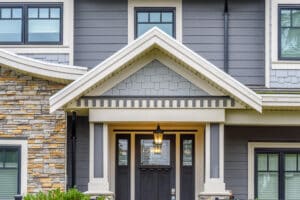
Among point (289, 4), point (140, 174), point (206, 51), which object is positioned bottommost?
point (140, 174)

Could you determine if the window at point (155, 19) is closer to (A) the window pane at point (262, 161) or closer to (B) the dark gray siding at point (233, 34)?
(B) the dark gray siding at point (233, 34)

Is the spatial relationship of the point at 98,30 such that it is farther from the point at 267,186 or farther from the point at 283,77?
the point at 267,186

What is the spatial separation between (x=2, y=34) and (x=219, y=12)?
5.05m

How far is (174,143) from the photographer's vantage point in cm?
1540

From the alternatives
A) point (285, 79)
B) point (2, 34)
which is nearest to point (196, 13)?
point (285, 79)

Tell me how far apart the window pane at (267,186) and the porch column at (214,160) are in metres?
1.92

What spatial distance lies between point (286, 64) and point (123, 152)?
4221 millimetres

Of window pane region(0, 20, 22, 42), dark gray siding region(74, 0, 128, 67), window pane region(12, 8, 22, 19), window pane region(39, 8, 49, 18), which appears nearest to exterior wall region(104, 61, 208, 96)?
dark gray siding region(74, 0, 128, 67)

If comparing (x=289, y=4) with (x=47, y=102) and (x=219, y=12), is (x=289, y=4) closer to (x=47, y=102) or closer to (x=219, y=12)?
(x=219, y=12)

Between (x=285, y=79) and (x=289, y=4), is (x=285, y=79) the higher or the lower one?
the lower one

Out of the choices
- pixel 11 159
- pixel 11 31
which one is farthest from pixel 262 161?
pixel 11 31

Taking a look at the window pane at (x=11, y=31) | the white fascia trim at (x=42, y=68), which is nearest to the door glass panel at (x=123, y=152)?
the white fascia trim at (x=42, y=68)

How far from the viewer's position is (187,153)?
15.4 m

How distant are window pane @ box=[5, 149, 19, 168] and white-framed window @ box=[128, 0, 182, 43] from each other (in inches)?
153
